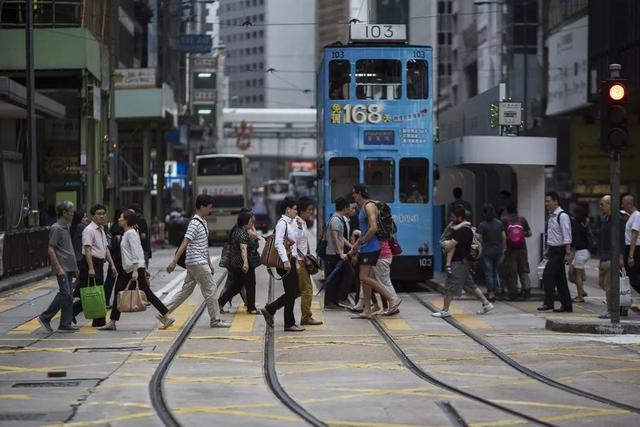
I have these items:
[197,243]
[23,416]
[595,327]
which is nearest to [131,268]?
[197,243]

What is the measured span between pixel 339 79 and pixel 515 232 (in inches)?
200

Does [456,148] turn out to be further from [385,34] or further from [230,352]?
[230,352]

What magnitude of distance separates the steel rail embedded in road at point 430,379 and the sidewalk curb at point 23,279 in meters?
11.7

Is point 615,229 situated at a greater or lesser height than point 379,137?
lesser

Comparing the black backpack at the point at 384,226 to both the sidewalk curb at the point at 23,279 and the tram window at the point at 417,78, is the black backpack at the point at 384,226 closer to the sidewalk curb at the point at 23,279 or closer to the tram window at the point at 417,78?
the tram window at the point at 417,78

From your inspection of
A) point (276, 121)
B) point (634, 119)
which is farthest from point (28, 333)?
point (276, 121)

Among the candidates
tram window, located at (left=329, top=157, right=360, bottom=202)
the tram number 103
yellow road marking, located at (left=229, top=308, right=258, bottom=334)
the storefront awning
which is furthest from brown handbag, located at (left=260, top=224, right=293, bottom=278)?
the storefront awning

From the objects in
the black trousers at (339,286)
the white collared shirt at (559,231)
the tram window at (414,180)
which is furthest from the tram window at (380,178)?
the white collared shirt at (559,231)

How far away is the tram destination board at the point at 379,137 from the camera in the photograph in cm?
2466

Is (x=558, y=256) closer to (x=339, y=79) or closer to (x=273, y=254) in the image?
(x=273, y=254)

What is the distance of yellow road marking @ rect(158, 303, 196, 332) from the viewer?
57.5ft

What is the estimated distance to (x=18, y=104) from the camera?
37.3 m

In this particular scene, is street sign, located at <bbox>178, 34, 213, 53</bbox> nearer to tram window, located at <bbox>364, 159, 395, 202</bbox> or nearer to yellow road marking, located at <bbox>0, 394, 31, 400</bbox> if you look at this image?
tram window, located at <bbox>364, 159, 395, 202</bbox>

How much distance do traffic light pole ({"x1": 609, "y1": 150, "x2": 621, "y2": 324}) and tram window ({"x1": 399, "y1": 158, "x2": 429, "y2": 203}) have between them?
8523 millimetres
